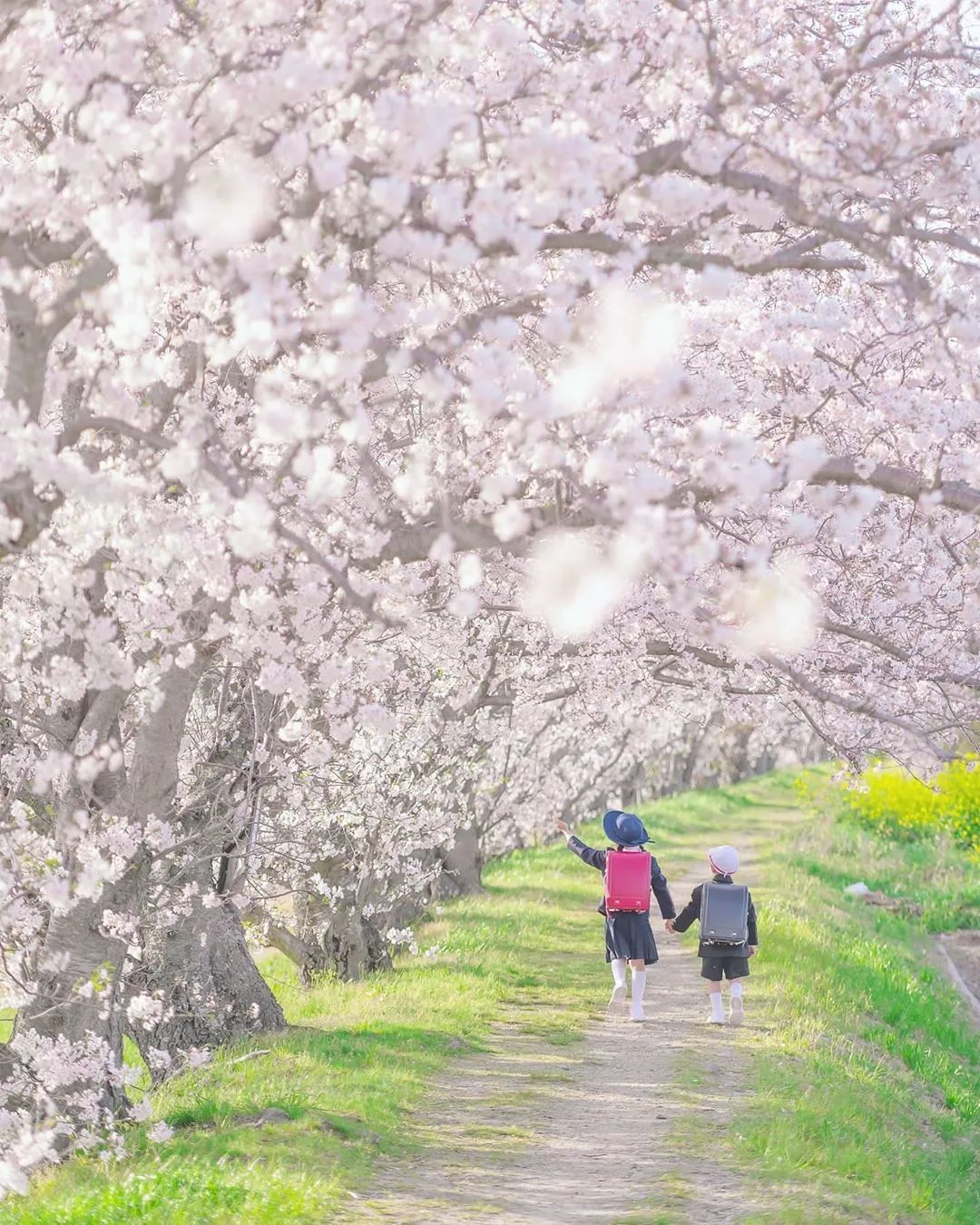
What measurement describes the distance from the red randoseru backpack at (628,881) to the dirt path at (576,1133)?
3.23ft

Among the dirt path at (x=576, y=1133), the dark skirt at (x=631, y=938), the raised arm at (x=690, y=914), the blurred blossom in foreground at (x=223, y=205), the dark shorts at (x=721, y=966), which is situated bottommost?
the dirt path at (x=576, y=1133)

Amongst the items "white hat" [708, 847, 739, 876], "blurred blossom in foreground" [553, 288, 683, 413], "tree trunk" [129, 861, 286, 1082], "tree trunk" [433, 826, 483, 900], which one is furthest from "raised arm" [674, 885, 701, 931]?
"tree trunk" [433, 826, 483, 900]

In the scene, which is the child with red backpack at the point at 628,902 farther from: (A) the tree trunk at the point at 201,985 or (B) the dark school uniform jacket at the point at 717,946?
(A) the tree trunk at the point at 201,985

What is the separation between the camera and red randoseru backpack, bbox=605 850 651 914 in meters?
11.8

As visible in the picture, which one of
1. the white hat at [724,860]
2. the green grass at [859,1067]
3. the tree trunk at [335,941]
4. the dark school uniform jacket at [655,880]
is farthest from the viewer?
the tree trunk at [335,941]

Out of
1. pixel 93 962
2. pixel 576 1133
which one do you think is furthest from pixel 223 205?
pixel 576 1133

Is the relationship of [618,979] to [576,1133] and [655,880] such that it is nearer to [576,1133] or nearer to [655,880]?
[655,880]

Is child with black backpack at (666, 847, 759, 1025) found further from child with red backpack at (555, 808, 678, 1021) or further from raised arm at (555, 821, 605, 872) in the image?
raised arm at (555, 821, 605, 872)

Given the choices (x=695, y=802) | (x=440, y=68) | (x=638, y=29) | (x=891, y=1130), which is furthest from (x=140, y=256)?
(x=695, y=802)

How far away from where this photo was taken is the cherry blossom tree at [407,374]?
5.21 metres

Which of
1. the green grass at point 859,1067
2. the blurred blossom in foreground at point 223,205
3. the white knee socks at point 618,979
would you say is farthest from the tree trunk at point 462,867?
the blurred blossom in foreground at point 223,205

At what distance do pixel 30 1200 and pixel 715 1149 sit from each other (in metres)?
3.86

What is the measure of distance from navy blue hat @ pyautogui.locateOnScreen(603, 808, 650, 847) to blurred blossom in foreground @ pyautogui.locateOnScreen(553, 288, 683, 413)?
263 inches

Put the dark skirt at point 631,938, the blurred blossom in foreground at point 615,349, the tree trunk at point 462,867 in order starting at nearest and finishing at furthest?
the blurred blossom in foreground at point 615,349 → the dark skirt at point 631,938 → the tree trunk at point 462,867
